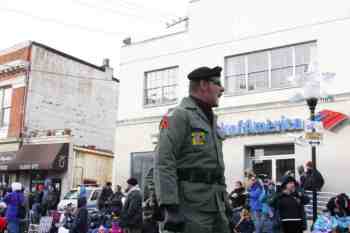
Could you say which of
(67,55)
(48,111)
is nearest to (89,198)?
(48,111)

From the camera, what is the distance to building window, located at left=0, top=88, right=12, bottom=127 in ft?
95.7

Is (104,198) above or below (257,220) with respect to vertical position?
above

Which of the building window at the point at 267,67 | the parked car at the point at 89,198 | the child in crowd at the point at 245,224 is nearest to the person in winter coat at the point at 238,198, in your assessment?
the child in crowd at the point at 245,224

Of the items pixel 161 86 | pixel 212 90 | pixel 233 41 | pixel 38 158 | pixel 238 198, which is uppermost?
pixel 233 41

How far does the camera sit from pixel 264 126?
18.1m

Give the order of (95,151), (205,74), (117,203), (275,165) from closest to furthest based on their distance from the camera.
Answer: (205,74)
(117,203)
(275,165)
(95,151)

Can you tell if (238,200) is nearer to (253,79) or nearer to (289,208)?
(289,208)

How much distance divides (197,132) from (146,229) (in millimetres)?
7226

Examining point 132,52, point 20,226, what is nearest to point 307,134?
point 20,226

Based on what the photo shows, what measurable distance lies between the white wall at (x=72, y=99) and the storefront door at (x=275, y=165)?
44.6 feet

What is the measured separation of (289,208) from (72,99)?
22.0 metres

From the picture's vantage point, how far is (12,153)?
2759 cm

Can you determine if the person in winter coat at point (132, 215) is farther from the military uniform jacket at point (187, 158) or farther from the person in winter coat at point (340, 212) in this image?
the military uniform jacket at point (187, 158)

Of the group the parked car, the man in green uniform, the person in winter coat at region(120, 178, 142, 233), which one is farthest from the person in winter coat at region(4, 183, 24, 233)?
the man in green uniform
